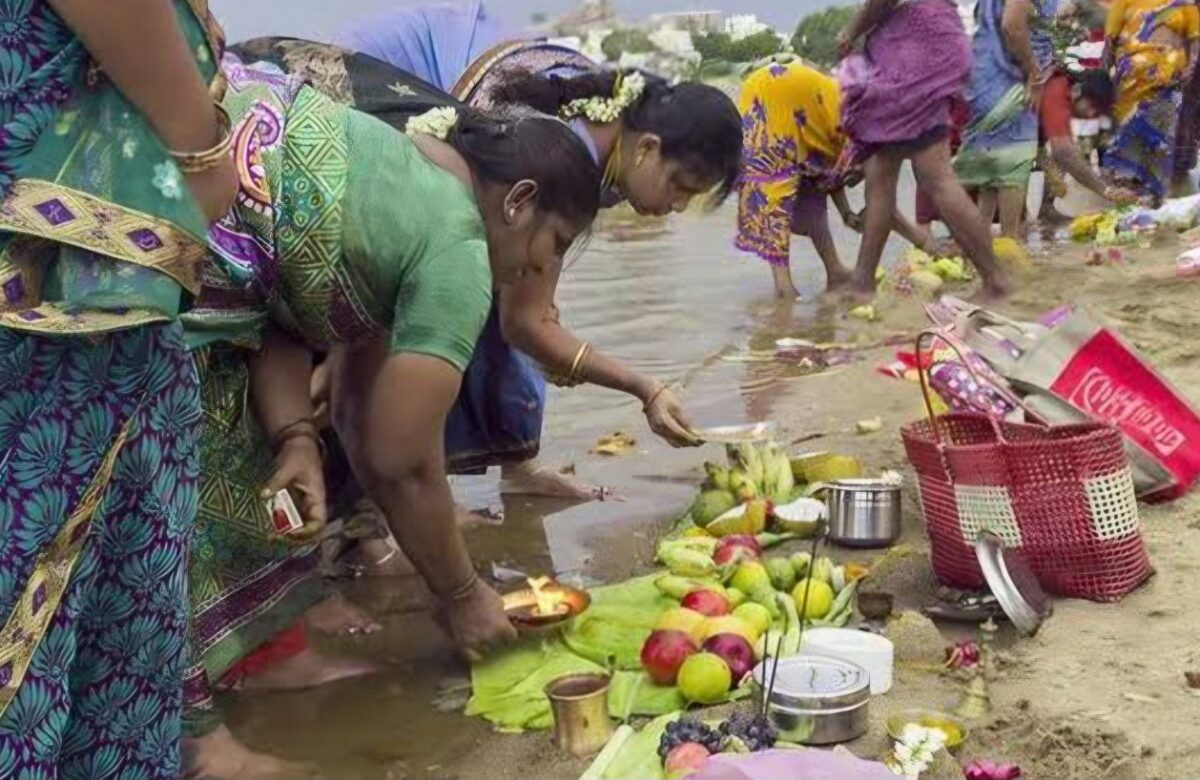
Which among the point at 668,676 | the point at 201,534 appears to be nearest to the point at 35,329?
the point at 201,534

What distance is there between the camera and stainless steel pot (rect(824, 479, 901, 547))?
3852mm

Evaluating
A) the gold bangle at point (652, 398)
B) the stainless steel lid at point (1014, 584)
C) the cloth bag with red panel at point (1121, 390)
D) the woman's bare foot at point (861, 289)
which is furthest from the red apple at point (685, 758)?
the woman's bare foot at point (861, 289)

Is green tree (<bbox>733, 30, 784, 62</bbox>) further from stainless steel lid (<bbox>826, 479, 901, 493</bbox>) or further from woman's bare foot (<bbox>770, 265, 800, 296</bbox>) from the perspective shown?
woman's bare foot (<bbox>770, 265, 800, 296</bbox>)

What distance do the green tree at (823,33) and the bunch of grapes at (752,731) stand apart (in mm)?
2724

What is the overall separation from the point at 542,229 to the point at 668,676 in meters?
1.02

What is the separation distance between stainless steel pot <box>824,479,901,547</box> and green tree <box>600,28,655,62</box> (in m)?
1.37

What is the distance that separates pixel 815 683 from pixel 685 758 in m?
0.39

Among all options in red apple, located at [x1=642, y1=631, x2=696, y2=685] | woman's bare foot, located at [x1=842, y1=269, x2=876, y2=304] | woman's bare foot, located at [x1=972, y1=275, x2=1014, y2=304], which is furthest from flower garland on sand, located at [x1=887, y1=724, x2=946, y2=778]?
woman's bare foot, located at [x1=842, y1=269, x2=876, y2=304]

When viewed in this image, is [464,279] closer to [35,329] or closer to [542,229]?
[542,229]

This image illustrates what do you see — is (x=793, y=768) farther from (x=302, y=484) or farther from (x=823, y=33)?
(x=823, y=33)

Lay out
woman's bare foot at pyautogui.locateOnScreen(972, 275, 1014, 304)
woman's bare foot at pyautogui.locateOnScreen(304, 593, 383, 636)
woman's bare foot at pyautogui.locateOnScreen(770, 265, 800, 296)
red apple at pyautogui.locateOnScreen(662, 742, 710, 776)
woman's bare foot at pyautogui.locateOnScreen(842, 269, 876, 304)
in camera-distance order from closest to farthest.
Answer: red apple at pyautogui.locateOnScreen(662, 742, 710, 776), woman's bare foot at pyautogui.locateOnScreen(304, 593, 383, 636), woman's bare foot at pyautogui.locateOnScreen(972, 275, 1014, 304), woman's bare foot at pyautogui.locateOnScreen(842, 269, 876, 304), woman's bare foot at pyautogui.locateOnScreen(770, 265, 800, 296)

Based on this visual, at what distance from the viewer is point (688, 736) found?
2.54 metres

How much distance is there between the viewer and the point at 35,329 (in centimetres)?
171

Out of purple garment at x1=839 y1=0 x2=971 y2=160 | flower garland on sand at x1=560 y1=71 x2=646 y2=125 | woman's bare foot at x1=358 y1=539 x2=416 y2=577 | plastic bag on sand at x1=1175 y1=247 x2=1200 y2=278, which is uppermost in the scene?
flower garland on sand at x1=560 y1=71 x2=646 y2=125
